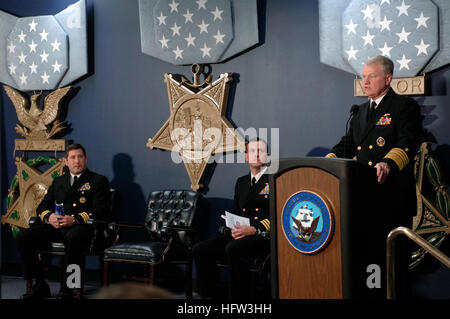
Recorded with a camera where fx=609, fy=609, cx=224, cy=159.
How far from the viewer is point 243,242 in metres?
4.71

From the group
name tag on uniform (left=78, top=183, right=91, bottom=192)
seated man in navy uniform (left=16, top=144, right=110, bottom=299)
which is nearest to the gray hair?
seated man in navy uniform (left=16, top=144, right=110, bottom=299)

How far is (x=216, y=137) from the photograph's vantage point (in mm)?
5793

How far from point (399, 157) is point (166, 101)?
3.28m

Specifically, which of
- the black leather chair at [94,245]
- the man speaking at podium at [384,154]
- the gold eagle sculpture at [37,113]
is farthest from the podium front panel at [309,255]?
the gold eagle sculpture at [37,113]

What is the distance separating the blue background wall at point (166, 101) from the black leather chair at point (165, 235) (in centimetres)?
29

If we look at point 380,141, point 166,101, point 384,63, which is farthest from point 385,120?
point 166,101

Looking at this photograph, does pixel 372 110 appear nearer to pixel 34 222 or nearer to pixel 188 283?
pixel 188 283

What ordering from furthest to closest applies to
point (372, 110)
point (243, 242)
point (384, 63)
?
point (243, 242), point (372, 110), point (384, 63)

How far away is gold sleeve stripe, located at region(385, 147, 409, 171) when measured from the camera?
3.27m

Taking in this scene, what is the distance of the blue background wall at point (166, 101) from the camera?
5266 mm

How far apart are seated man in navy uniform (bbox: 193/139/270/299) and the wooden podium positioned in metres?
1.36
